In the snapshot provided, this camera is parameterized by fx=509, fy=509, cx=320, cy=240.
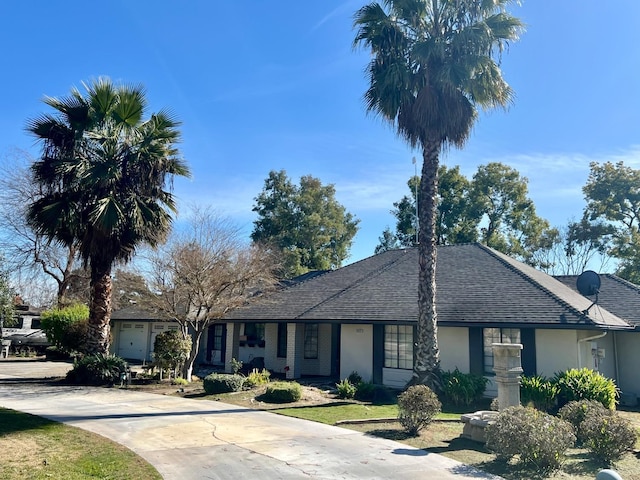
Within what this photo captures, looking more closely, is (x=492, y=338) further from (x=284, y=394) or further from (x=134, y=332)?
(x=134, y=332)

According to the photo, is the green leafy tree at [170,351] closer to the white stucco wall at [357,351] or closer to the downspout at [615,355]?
the white stucco wall at [357,351]

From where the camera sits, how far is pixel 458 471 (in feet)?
26.3

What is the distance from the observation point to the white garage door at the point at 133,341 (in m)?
29.1

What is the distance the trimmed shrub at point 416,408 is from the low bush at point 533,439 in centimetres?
210

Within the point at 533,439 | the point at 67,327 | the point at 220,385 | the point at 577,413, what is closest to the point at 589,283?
the point at 577,413

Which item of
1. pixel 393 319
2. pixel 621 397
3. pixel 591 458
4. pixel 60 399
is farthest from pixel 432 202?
pixel 60 399

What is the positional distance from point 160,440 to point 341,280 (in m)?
14.4

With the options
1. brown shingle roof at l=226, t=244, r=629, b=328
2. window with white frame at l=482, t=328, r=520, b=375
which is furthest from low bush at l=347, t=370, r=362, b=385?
window with white frame at l=482, t=328, r=520, b=375

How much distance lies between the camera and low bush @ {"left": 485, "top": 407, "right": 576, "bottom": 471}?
7.98 metres

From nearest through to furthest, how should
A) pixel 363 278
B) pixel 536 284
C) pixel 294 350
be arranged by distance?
pixel 536 284 → pixel 294 350 → pixel 363 278

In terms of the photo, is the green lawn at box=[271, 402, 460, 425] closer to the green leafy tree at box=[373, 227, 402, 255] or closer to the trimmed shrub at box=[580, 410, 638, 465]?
the trimmed shrub at box=[580, 410, 638, 465]

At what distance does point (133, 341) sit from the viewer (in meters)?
29.8

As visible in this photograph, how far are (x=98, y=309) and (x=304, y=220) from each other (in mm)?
24139

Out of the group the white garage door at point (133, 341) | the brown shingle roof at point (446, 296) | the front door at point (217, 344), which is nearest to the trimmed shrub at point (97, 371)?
the brown shingle roof at point (446, 296)
